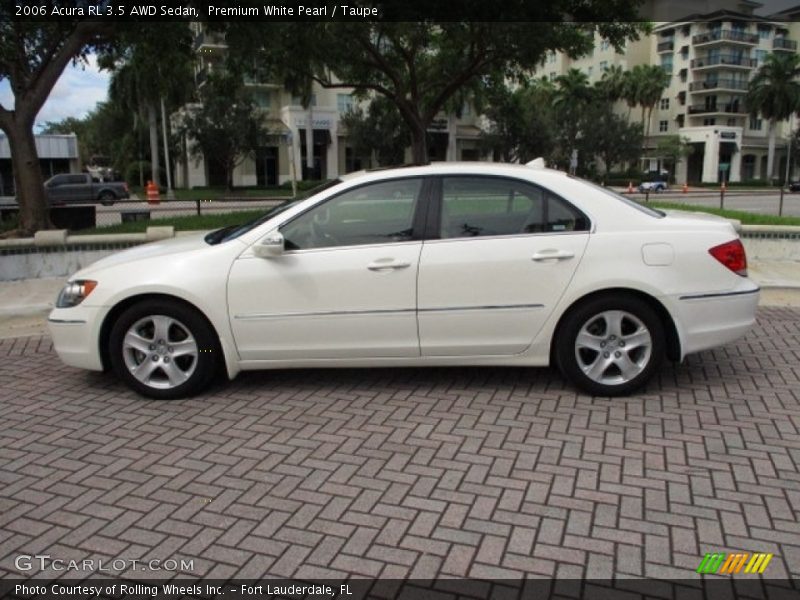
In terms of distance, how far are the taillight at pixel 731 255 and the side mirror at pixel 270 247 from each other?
292 centimetres

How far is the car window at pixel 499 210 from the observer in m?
4.84

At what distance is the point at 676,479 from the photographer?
3.65 metres

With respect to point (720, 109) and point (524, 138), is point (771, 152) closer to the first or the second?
point (720, 109)

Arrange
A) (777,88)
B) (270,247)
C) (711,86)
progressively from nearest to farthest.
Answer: (270,247)
(777,88)
(711,86)

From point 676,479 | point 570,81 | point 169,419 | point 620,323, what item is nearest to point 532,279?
point 620,323

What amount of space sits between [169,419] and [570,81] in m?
77.9

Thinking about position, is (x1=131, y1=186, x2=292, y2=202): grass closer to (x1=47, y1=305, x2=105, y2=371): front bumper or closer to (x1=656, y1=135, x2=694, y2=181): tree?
(x1=47, y1=305, x2=105, y2=371): front bumper

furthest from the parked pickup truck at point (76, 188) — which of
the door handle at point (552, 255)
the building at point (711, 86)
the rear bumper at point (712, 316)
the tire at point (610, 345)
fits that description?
the building at point (711, 86)

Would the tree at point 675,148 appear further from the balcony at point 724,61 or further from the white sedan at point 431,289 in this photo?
the white sedan at point 431,289

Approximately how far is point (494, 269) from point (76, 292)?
2939 mm

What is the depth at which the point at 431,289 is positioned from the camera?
473cm

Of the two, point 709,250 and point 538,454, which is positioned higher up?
point 709,250

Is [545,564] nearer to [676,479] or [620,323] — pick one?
[676,479]

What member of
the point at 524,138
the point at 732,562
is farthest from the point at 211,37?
the point at 524,138
